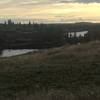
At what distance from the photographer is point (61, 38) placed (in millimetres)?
102188

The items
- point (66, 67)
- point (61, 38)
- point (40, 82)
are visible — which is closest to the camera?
point (40, 82)

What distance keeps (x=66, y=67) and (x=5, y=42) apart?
75385 mm

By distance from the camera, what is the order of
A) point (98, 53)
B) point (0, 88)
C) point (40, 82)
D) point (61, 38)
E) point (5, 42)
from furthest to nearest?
1. point (61, 38)
2. point (5, 42)
3. point (98, 53)
4. point (40, 82)
5. point (0, 88)

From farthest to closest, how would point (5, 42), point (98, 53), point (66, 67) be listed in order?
1. point (5, 42)
2. point (98, 53)
3. point (66, 67)

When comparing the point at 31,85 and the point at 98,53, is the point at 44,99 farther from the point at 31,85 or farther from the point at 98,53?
the point at 98,53

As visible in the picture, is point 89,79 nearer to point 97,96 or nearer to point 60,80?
point 60,80

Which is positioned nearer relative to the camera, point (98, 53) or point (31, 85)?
point (31, 85)

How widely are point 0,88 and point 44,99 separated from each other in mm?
4875

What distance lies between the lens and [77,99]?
8.52 meters

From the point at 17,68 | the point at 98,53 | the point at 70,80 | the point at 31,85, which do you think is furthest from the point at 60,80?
the point at 98,53

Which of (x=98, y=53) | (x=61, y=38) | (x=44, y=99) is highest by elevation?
(x=44, y=99)

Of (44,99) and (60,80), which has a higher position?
(44,99)

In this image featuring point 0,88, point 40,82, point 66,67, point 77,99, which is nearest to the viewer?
point 77,99

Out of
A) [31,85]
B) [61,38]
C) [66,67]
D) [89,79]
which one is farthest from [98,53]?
[61,38]
